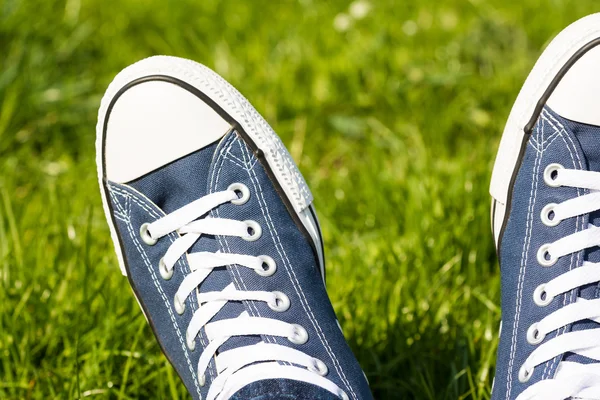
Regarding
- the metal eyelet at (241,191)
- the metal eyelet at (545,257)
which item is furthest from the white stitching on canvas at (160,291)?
the metal eyelet at (545,257)

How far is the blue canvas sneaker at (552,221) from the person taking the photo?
1.53 meters

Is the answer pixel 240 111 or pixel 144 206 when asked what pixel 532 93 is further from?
pixel 144 206

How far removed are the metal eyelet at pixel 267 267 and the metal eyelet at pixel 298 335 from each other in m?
0.13

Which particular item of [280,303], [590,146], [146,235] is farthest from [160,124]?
[590,146]

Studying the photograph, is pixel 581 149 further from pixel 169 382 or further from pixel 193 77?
pixel 169 382

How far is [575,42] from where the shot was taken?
5.37 feet

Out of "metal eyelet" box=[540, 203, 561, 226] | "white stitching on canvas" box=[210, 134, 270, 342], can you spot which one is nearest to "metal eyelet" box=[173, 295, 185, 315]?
"white stitching on canvas" box=[210, 134, 270, 342]

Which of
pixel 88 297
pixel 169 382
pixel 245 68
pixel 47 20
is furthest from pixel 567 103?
pixel 47 20

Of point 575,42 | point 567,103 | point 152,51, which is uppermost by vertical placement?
point 152,51

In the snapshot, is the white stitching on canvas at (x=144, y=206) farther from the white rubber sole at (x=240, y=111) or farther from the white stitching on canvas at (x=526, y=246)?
the white stitching on canvas at (x=526, y=246)

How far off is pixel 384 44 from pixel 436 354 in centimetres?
138

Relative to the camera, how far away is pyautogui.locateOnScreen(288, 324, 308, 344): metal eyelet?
62.2 inches

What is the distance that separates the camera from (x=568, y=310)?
1.54 m

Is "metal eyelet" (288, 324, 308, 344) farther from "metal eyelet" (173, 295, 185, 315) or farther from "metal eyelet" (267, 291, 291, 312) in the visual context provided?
"metal eyelet" (173, 295, 185, 315)
